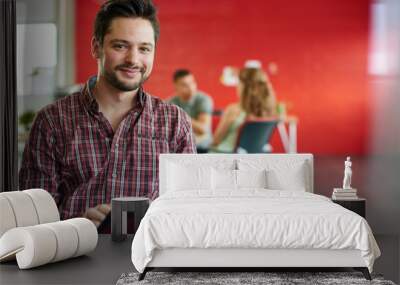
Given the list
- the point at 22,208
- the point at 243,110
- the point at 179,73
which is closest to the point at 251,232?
the point at 22,208

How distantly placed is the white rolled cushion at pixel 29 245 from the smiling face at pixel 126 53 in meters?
2.28

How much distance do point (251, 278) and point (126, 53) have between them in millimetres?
3087

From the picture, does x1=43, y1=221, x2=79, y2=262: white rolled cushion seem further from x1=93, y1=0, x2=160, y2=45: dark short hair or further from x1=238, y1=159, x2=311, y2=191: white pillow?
x1=93, y1=0, x2=160, y2=45: dark short hair

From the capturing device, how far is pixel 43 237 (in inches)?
218

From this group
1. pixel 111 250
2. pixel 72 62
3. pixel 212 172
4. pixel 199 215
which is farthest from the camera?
pixel 72 62

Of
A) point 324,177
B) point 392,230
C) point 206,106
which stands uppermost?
point 206,106

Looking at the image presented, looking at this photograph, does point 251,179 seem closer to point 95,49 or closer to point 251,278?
point 251,278

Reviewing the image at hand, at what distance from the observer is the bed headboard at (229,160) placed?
23.8ft

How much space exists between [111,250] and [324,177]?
243 cm

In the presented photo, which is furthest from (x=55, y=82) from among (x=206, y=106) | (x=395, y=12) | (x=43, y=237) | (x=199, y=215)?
(x=395, y=12)

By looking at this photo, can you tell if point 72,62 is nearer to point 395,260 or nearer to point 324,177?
point 324,177

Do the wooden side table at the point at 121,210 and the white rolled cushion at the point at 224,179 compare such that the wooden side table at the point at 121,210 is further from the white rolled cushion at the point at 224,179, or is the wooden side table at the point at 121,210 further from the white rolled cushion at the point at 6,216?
the white rolled cushion at the point at 6,216

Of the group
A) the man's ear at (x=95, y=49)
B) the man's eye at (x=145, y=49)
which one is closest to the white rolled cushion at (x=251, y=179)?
the man's eye at (x=145, y=49)

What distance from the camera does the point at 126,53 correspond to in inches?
291
